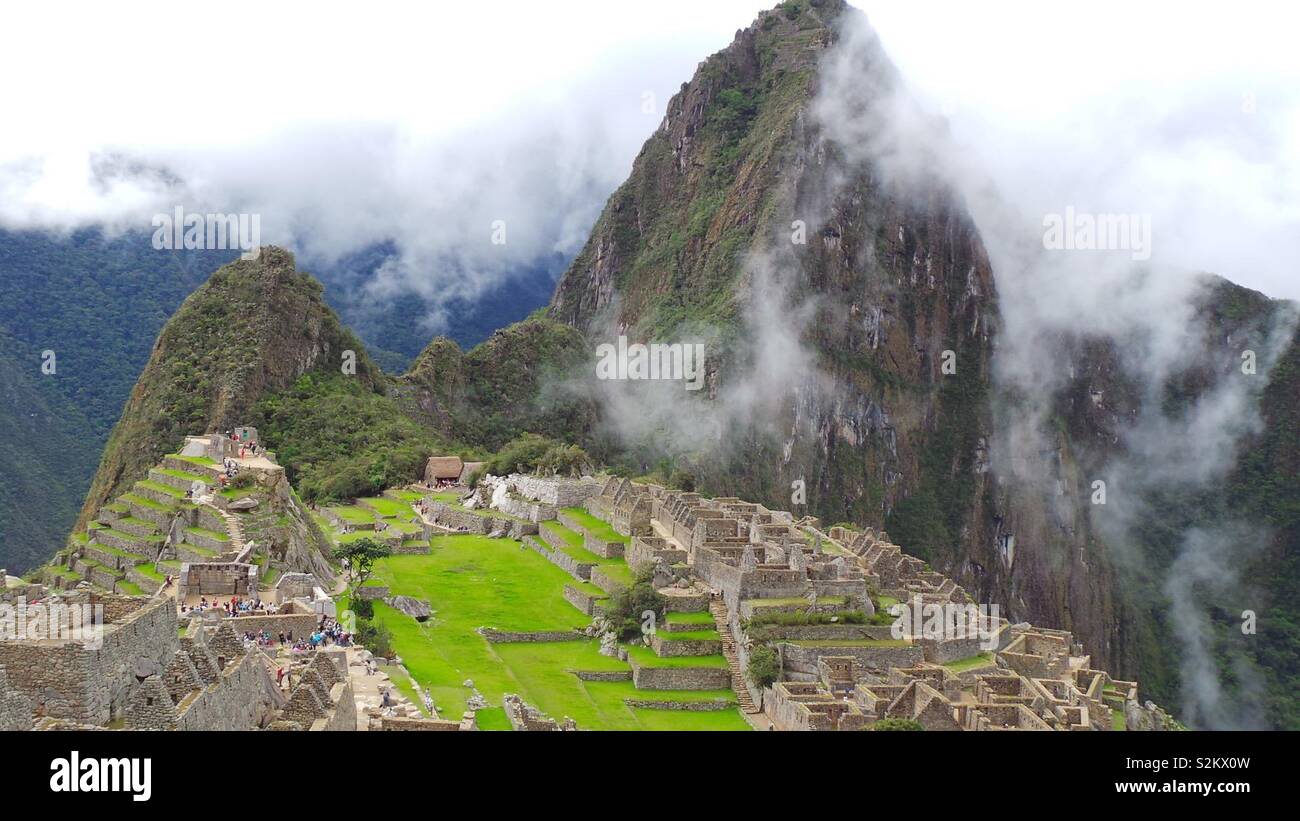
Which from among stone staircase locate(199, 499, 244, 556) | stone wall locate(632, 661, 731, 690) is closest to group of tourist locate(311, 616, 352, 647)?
stone staircase locate(199, 499, 244, 556)

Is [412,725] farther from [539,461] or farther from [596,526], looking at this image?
[539,461]

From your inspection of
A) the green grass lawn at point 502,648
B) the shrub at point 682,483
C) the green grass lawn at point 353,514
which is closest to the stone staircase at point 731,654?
the green grass lawn at point 502,648

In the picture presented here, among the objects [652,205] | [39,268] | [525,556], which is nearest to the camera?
[525,556]

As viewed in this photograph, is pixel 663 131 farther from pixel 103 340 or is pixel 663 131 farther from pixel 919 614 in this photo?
pixel 919 614

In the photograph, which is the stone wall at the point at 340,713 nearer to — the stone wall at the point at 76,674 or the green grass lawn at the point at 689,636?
the stone wall at the point at 76,674

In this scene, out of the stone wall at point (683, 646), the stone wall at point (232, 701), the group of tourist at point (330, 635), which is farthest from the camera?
the stone wall at point (683, 646)
